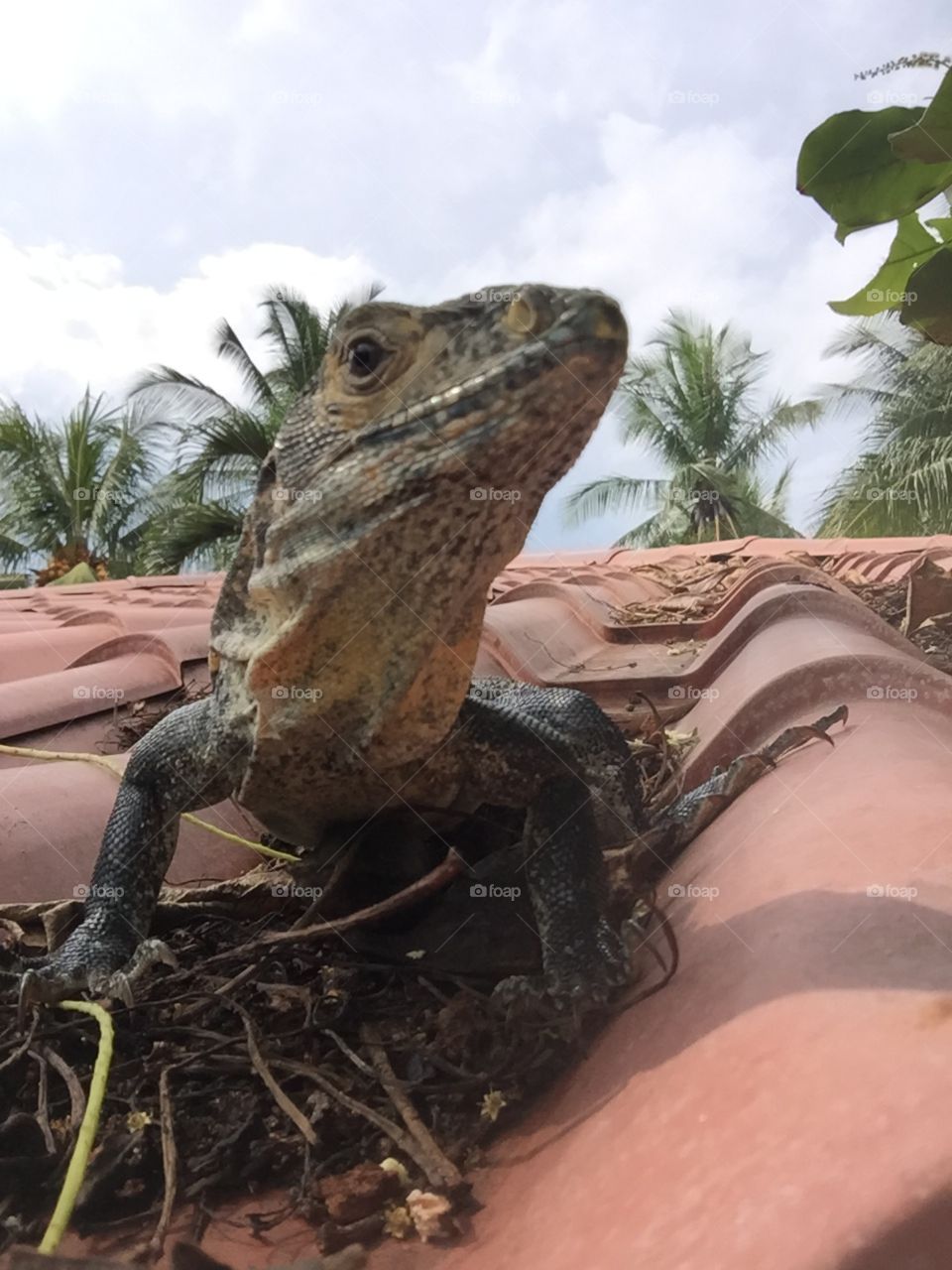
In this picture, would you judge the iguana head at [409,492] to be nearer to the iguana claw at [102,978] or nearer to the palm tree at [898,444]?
the iguana claw at [102,978]

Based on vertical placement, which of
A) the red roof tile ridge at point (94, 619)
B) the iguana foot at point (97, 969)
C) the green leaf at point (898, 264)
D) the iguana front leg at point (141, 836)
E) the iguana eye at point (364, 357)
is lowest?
the iguana foot at point (97, 969)

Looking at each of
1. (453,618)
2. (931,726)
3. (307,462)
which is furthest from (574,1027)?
(307,462)

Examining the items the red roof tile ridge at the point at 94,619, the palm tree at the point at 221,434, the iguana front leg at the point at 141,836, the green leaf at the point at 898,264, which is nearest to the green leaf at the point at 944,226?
the green leaf at the point at 898,264

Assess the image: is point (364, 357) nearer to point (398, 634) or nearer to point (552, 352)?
point (552, 352)

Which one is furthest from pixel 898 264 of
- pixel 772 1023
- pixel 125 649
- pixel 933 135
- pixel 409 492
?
pixel 125 649

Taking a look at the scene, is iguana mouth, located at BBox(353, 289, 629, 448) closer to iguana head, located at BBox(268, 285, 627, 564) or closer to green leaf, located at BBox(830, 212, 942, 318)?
iguana head, located at BBox(268, 285, 627, 564)

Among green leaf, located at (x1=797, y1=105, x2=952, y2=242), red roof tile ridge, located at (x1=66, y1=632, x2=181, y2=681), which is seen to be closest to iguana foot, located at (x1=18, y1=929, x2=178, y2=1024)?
red roof tile ridge, located at (x1=66, y1=632, x2=181, y2=681)
